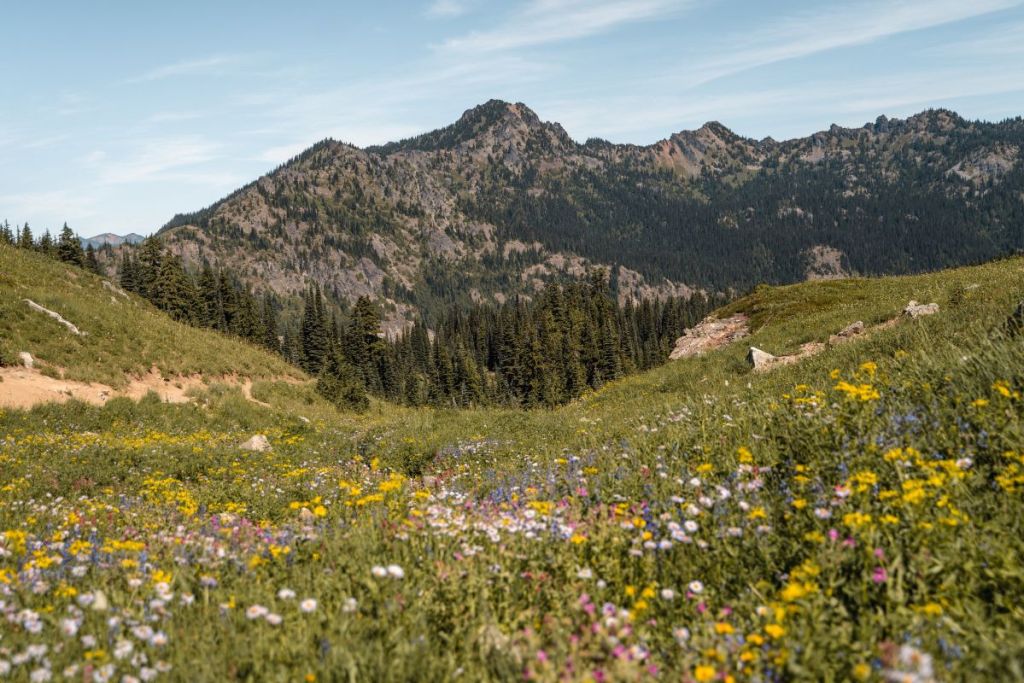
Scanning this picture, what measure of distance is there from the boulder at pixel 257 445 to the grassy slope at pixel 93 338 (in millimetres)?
13061

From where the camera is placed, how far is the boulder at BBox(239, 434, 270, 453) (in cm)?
1518

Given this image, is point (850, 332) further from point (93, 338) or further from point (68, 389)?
point (93, 338)

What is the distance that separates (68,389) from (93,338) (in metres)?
6.48

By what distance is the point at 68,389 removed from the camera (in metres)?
21.7

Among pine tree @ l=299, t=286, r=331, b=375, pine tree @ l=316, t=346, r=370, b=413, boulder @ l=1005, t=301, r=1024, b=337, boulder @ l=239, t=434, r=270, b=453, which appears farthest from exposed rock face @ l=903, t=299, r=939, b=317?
pine tree @ l=299, t=286, r=331, b=375

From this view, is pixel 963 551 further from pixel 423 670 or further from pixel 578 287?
pixel 578 287

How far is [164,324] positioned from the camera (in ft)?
116

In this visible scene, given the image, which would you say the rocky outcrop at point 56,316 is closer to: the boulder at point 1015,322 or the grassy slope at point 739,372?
the grassy slope at point 739,372

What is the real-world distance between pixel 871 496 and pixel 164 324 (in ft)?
132

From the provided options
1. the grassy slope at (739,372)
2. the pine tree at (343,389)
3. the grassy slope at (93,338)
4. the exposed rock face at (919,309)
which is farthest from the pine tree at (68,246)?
the exposed rock face at (919,309)

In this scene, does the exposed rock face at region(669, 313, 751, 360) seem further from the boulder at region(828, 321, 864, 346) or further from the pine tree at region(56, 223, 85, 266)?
the pine tree at region(56, 223, 85, 266)

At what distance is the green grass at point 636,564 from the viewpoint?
124 inches

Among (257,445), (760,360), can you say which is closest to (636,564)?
(257,445)

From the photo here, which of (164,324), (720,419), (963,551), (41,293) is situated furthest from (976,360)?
(164,324)
